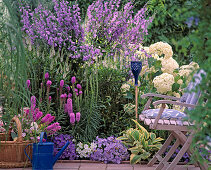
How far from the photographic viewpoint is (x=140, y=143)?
3.95 meters

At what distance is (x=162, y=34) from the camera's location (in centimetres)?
753

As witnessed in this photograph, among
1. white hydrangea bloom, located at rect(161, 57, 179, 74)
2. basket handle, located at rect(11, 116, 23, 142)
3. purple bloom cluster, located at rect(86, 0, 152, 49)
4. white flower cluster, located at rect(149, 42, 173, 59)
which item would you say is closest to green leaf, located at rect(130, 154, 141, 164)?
basket handle, located at rect(11, 116, 23, 142)

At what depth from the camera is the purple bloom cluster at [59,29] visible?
15.0 ft

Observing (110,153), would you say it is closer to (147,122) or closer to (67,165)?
(67,165)

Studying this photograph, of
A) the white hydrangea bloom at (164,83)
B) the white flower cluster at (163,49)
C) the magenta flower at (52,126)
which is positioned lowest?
the magenta flower at (52,126)

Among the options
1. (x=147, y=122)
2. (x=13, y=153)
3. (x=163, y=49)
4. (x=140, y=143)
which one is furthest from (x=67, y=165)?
(x=163, y=49)

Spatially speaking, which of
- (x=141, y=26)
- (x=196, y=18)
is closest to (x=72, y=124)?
(x=141, y=26)

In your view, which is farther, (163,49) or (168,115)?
(163,49)

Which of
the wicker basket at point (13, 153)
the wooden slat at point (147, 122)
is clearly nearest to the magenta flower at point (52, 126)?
the wicker basket at point (13, 153)

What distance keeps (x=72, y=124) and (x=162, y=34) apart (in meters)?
4.10

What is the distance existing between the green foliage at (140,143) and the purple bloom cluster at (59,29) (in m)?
1.21

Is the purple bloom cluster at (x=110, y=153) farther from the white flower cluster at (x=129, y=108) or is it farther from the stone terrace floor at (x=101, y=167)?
the white flower cluster at (x=129, y=108)

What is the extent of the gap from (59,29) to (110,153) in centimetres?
179

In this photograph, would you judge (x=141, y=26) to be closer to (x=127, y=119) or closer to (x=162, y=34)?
(x=127, y=119)
